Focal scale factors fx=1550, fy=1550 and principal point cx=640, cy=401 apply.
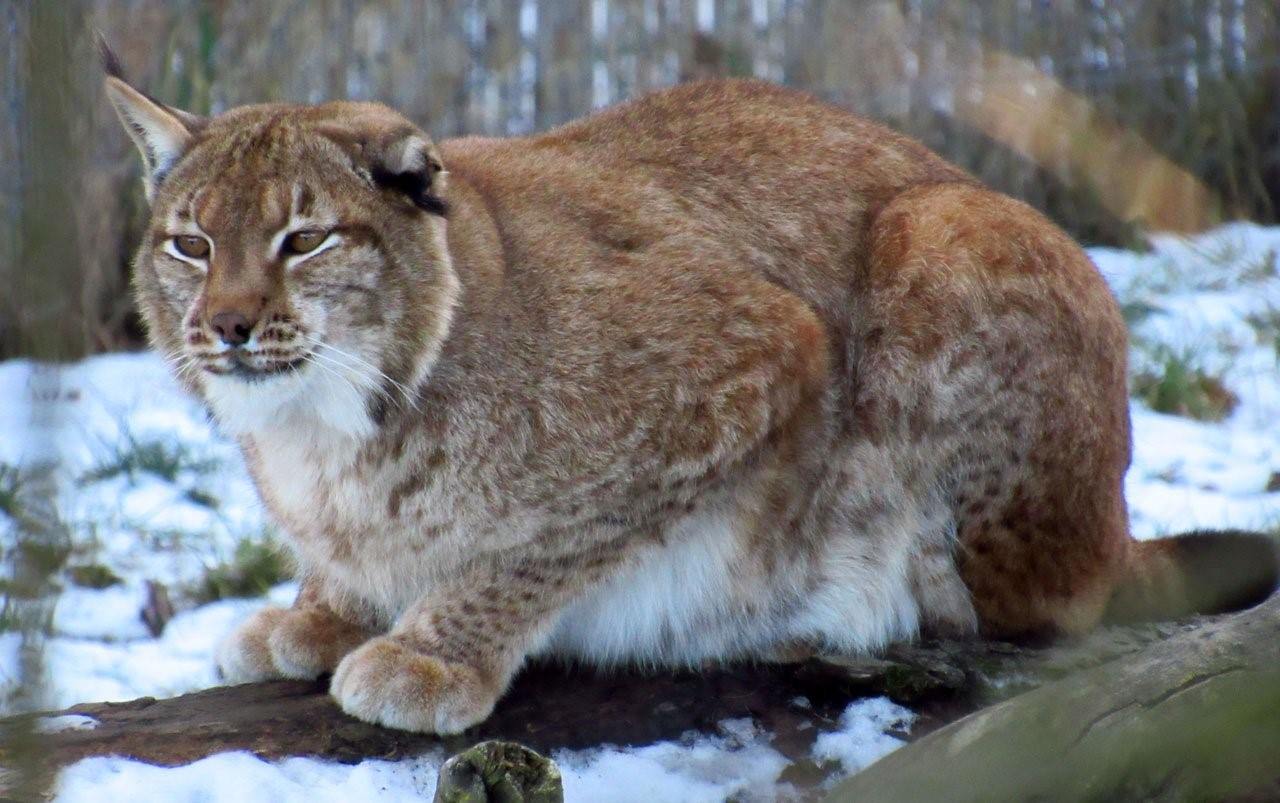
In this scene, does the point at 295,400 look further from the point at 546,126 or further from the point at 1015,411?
the point at 546,126

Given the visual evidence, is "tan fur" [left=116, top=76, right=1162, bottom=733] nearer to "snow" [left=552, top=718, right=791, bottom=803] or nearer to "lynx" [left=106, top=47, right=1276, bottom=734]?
"lynx" [left=106, top=47, right=1276, bottom=734]

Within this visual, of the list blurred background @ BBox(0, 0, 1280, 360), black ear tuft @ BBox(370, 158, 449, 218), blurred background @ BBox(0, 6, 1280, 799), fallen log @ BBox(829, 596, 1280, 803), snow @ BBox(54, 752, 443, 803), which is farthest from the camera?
blurred background @ BBox(0, 0, 1280, 360)

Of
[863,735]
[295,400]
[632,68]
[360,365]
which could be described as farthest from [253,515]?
[632,68]

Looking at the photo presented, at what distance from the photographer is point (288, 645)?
3.58m

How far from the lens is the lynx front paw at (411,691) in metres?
3.21

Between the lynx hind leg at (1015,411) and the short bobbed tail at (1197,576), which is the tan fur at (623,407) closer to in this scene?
the lynx hind leg at (1015,411)

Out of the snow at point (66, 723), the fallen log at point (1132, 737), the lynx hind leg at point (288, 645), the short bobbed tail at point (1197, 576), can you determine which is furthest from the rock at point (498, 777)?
the short bobbed tail at point (1197, 576)

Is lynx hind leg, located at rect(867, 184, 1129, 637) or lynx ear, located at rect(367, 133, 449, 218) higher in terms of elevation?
lynx ear, located at rect(367, 133, 449, 218)

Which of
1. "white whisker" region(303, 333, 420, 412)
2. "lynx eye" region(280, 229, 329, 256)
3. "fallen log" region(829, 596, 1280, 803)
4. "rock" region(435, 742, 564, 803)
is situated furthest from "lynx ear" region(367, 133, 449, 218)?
"fallen log" region(829, 596, 1280, 803)

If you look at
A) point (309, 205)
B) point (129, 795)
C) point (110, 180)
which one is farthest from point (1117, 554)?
point (110, 180)

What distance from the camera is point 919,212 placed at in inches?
151

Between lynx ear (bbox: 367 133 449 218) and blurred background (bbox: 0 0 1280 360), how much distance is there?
3.16 m

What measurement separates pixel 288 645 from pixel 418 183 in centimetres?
111

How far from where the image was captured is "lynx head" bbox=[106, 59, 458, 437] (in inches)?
125
